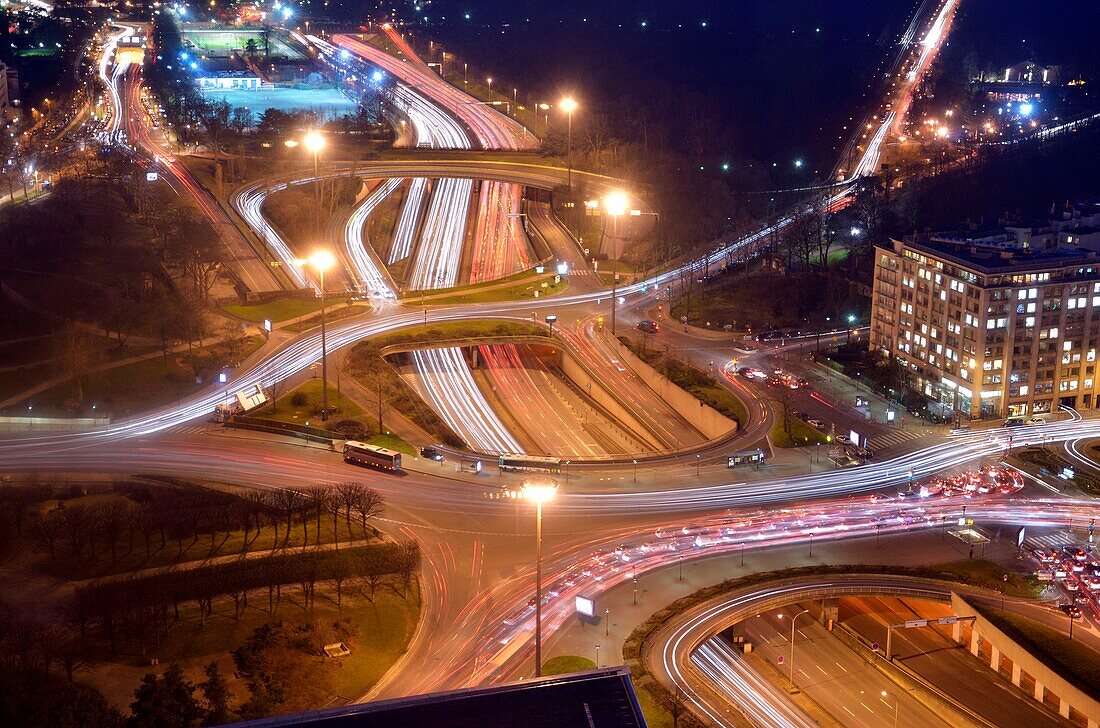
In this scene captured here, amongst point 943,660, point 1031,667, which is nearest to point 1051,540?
point 943,660

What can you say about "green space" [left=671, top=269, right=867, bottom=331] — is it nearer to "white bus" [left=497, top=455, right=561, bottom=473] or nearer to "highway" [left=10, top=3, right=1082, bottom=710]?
"highway" [left=10, top=3, right=1082, bottom=710]

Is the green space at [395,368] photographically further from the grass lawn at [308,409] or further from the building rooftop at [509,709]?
the building rooftop at [509,709]

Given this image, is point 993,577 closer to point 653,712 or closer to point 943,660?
point 943,660

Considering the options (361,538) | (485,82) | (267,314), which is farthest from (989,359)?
(485,82)

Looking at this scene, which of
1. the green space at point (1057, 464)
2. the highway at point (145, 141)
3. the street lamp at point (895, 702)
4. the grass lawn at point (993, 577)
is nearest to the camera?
the street lamp at point (895, 702)

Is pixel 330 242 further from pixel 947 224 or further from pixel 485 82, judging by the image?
pixel 485 82

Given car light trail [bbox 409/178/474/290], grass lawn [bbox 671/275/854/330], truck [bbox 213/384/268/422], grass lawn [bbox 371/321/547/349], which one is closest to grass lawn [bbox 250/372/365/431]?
truck [bbox 213/384/268/422]

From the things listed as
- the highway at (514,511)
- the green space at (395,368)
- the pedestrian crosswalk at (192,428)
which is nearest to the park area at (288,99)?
the green space at (395,368)
